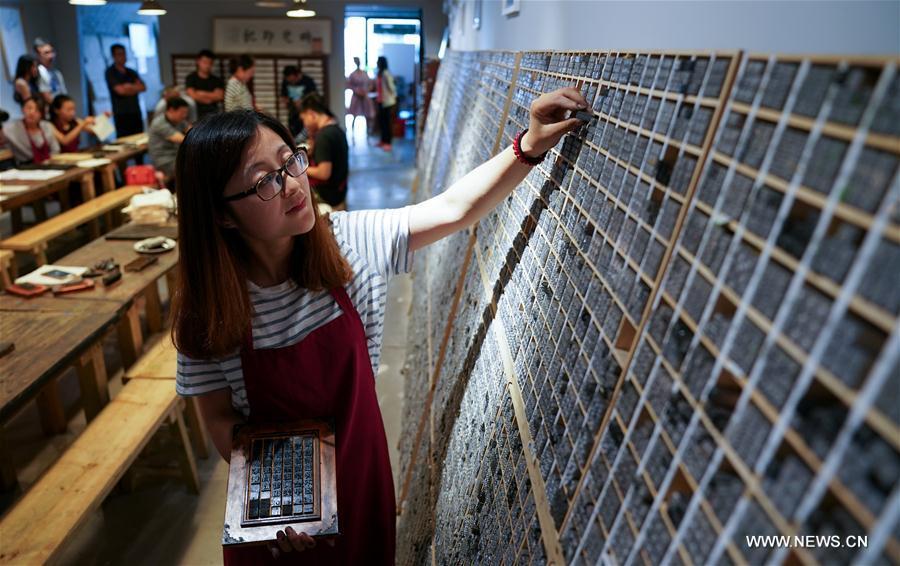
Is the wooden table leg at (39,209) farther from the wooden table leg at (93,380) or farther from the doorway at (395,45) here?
the doorway at (395,45)

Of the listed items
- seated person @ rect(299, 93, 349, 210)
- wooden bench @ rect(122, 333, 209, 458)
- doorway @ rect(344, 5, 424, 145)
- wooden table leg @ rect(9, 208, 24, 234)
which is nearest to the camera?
wooden bench @ rect(122, 333, 209, 458)

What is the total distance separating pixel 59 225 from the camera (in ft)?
18.3

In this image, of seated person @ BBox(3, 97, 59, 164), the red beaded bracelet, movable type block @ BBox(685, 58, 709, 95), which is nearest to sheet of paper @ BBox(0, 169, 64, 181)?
seated person @ BBox(3, 97, 59, 164)

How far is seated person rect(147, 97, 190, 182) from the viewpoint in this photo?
6312 millimetres

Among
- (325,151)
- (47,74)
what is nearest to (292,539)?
(325,151)

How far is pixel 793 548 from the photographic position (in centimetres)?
48

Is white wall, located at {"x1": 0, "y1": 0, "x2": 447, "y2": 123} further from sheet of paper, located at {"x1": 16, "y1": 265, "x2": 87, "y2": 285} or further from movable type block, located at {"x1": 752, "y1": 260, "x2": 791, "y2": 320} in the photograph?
movable type block, located at {"x1": 752, "y1": 260, "x2": 791, "y2": 320}

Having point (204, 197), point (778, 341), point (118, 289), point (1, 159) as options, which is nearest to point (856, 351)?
point (778, 341)

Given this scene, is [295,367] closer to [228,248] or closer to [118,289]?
[228,248]

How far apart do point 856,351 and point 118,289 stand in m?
3.78

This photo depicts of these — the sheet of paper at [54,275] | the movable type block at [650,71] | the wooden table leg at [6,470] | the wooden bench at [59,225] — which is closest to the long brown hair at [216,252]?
the movable type block at [650,71]

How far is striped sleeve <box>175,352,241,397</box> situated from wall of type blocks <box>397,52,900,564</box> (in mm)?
733

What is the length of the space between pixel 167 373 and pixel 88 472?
2.64ft

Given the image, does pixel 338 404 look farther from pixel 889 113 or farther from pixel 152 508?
pixel 152 508
